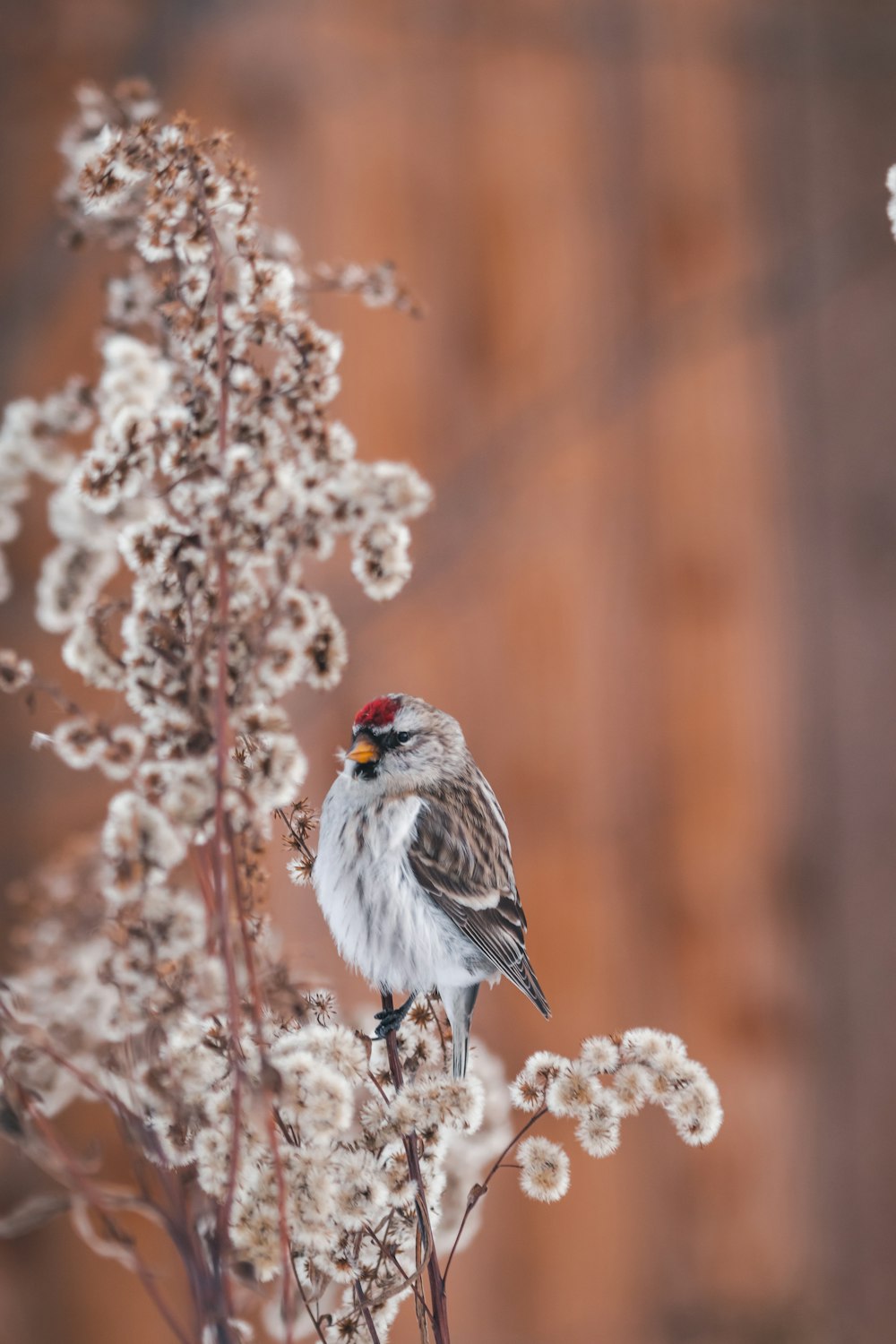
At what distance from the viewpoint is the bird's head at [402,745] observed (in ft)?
1.44

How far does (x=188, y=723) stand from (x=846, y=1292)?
4.62ft

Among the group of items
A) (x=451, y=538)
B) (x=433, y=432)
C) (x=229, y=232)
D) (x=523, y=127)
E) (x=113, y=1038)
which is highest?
(x=523, y=127)

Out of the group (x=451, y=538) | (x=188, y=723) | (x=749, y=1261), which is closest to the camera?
(x=188, y=723)

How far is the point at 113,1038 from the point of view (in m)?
0.45

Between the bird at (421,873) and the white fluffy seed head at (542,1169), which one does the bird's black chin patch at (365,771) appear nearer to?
the bird at (421,873)

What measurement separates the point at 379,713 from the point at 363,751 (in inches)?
0.6

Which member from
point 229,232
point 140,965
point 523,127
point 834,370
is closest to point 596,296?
point 523,127

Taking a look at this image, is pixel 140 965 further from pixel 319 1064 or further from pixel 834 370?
pixel 834 370

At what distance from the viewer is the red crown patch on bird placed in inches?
17.2

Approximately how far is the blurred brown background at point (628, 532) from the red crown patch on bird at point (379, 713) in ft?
2.52

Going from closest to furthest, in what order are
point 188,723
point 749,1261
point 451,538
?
point 188,723 < point 451,538 < point 749,1261

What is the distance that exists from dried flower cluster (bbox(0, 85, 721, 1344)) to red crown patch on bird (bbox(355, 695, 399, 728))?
0.05 meters

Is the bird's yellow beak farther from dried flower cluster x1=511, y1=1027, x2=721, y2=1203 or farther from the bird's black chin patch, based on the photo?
dried flower cluster x1=511, y1=1027, x2=721, y2=1203

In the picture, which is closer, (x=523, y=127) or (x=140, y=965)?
(x=140, y=965)
